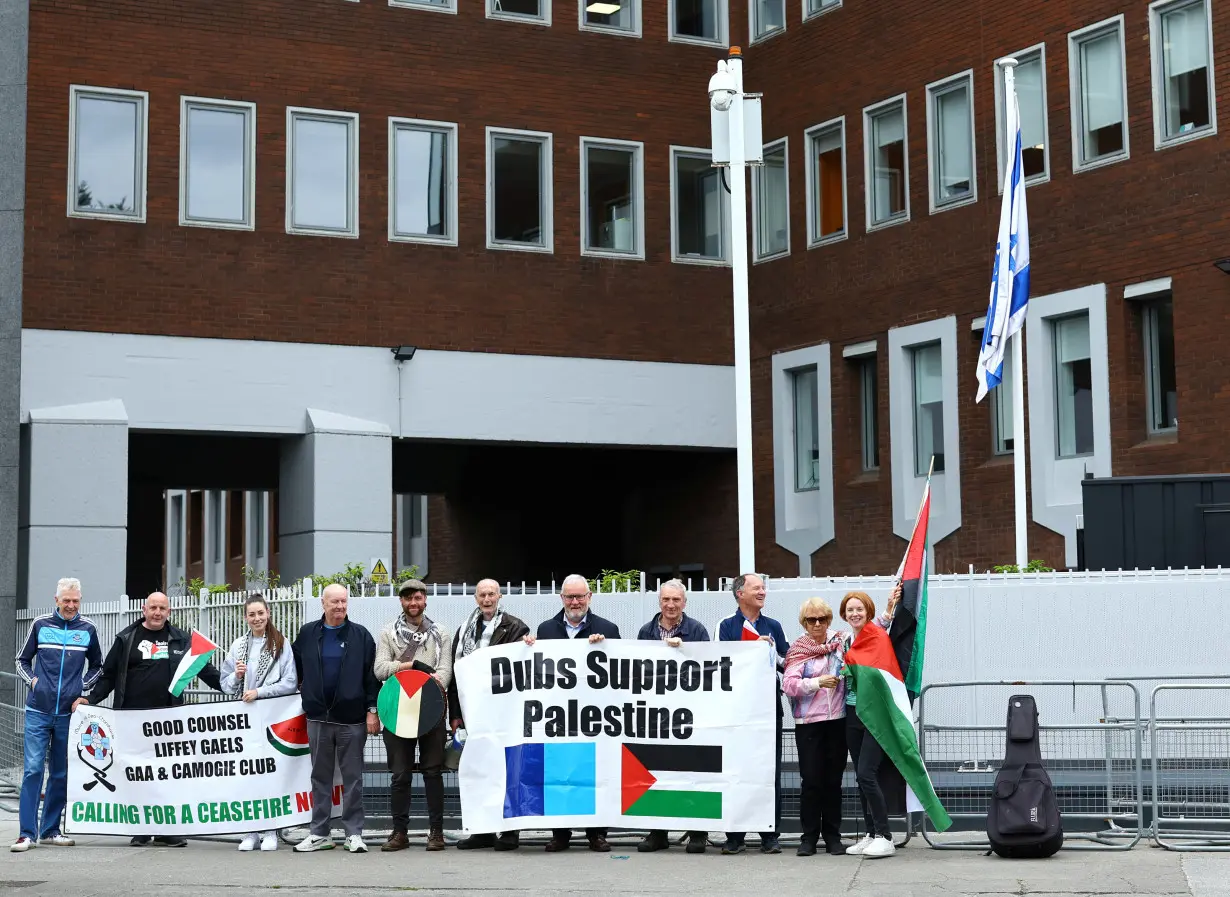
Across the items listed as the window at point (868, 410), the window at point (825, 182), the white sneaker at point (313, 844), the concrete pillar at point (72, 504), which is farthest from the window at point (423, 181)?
the white sneaker at point (313, 844)

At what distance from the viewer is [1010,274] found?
23062 mm

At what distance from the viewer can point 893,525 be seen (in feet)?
90.3

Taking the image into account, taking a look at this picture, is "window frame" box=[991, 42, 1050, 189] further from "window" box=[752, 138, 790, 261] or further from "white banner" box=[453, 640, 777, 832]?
"white banner" box=[453, 640, 777, 832]

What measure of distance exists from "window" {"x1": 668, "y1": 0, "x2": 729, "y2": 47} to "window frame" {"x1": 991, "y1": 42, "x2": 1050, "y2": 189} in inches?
227

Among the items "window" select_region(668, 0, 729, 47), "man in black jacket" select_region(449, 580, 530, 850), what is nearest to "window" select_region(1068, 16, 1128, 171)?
"window" select_region(668, 0, 729, 47)

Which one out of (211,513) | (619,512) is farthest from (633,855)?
(211,513)

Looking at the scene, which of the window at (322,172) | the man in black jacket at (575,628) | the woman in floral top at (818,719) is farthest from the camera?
the window at (322,172)

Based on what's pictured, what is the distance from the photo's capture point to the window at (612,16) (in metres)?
29.8

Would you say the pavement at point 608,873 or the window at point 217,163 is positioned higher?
the window at point 217,163

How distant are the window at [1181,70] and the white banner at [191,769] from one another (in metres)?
14.5

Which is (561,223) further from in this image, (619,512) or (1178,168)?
(1178,168)

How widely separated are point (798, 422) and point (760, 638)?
650 inches

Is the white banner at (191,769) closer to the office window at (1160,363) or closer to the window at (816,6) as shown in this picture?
the office window at (1160,363)

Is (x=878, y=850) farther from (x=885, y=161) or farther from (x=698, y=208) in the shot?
(x=698, y=208)
